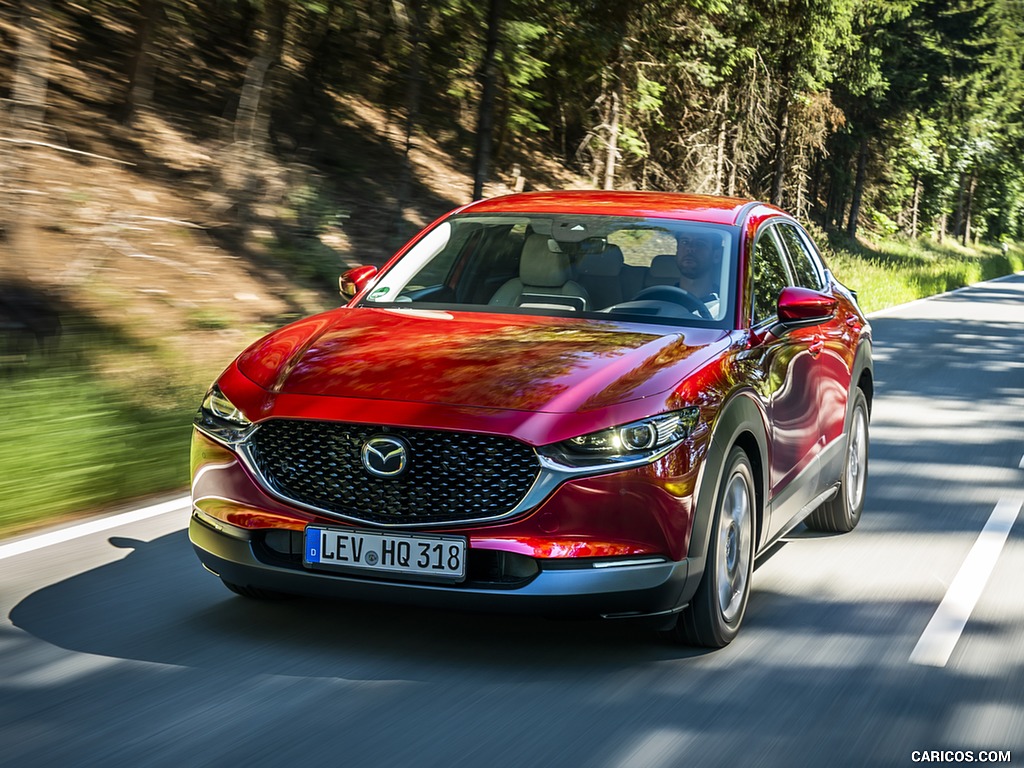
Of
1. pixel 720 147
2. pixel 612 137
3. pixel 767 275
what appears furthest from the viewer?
pixel 720 147

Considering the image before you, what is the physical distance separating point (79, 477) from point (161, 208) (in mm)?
10370

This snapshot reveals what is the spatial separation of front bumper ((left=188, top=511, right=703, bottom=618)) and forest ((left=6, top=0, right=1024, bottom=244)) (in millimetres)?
8575

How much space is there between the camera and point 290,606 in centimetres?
526

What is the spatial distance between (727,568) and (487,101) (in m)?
13.7

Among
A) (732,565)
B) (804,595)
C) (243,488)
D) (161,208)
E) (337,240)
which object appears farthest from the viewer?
(337,240)

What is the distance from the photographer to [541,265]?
5.99m

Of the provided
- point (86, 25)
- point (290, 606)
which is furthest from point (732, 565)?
point (86, 25)

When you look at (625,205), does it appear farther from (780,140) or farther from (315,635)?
(780,140)

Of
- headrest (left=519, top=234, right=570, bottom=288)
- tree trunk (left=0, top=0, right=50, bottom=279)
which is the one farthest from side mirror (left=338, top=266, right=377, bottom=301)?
tree trunk (left=0, top=0, right=50, bottom=279)

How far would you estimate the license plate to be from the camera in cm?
441

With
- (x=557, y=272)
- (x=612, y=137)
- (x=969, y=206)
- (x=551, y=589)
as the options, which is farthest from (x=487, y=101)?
(x=969, y=206)

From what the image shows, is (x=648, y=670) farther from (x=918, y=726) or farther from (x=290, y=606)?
(x=290, y=606)

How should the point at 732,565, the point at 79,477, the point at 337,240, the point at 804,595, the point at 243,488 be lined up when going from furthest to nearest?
the point at 337,240, the point at 79,477, the point at 804,595, the point at 732,565, the point at 243,488

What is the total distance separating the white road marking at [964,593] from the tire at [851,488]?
64 cm
